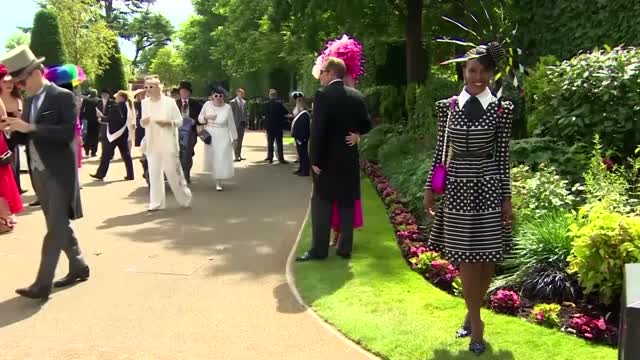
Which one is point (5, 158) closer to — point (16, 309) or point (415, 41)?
point (16, 309)

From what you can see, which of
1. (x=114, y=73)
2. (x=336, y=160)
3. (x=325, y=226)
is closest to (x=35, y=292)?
(x=325, y=226)

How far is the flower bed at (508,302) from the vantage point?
436 centimetres

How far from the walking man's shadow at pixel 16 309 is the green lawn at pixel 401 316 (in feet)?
7.29

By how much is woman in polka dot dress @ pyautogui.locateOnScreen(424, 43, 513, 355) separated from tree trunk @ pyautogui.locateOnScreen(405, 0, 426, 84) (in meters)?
11.1

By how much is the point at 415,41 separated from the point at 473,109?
1133cm

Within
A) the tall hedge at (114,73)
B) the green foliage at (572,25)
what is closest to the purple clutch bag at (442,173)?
the green foliage at (572,25)

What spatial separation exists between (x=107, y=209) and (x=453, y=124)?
22.8ft

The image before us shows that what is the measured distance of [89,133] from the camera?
54.4 ft

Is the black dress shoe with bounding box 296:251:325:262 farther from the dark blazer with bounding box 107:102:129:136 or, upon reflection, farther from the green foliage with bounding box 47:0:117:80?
the green foliage with bounding box 47:0:117:80

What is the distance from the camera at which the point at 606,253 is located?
4.55 metres

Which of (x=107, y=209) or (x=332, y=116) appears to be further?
(x=107, y=209)

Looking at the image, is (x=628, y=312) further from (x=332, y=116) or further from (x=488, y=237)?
(x=332, y=116)

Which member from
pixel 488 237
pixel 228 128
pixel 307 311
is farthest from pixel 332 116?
pixel 228 128

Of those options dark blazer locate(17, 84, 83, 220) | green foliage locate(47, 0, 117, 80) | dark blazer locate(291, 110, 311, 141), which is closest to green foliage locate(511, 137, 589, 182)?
dark blazer locate(17, 84, 83, 220)
